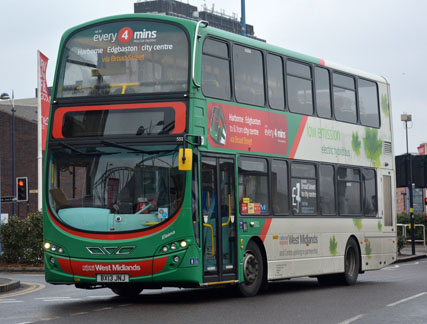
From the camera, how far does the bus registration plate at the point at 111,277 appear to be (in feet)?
51.8

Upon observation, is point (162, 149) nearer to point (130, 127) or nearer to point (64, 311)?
point (130, 127)

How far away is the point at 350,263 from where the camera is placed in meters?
22.9

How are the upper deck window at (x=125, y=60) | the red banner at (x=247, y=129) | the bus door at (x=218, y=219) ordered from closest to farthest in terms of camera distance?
the upper deck window at (x=125, y=60)
the bus door at (x=218, y=219)
the red banner at (x=247, y=129)

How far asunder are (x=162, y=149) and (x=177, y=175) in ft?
Answer: 1.66

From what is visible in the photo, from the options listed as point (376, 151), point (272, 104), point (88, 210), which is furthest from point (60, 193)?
point (376, 151)

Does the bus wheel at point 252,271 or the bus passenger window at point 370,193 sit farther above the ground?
the bus passenger window at point 370,193

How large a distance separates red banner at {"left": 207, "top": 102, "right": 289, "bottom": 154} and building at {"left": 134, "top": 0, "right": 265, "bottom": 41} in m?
147

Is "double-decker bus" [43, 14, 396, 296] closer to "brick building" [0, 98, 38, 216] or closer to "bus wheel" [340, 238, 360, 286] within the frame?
"bus wheel" [340, 238, 360, 286]

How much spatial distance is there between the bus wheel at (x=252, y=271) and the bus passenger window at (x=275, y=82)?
2.99m

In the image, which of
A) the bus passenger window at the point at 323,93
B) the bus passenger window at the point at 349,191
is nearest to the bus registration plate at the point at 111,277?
the bus passenger window at the point at 323,93

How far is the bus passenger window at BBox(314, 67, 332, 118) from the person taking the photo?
21359 mm

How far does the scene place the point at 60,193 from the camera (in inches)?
645

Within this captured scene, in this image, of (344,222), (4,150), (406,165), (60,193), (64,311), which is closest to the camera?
(64,311)

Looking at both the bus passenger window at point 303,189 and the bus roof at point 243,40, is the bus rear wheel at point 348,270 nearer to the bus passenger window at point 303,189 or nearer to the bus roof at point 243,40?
the bus passenger window at point 303,189
